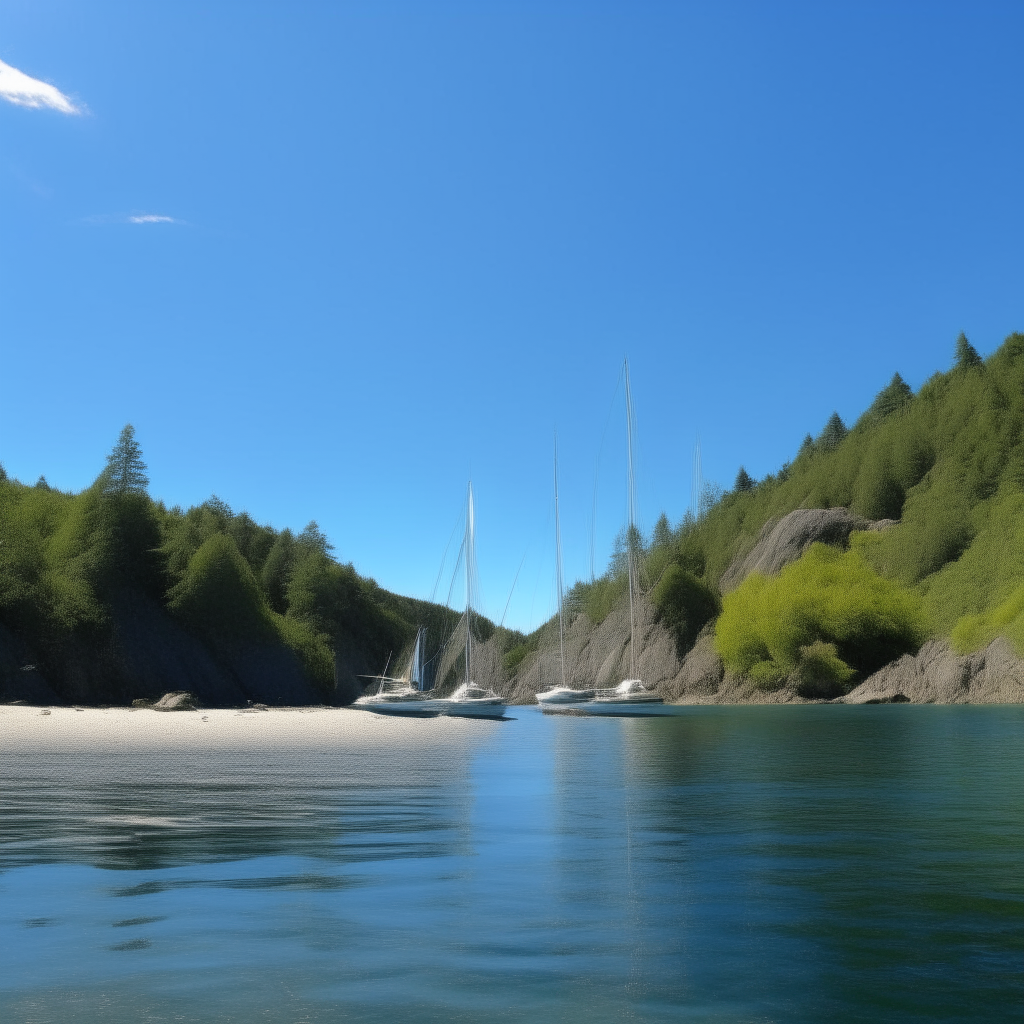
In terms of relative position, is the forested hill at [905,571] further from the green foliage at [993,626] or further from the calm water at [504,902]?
the calm water at [504,902]

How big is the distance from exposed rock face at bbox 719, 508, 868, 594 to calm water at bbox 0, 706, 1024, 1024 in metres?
152

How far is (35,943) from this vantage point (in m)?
10.1

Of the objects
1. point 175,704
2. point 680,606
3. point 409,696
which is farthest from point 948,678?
point 175,704

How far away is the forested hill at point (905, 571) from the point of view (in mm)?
139375

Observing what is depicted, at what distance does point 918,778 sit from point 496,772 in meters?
13.1

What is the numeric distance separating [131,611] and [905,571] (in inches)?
4431

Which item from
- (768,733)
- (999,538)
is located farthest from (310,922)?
(999,538)

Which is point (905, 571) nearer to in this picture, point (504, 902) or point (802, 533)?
point (802, 533)

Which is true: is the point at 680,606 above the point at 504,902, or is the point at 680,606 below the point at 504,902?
above

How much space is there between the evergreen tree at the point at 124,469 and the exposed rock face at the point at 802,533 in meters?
104

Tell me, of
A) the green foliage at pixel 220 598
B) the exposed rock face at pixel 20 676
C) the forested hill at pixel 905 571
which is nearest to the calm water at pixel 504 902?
the exposed rock face at pixel 20 676

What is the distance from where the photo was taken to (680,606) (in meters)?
182

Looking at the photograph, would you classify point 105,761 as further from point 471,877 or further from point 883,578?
point 883,578

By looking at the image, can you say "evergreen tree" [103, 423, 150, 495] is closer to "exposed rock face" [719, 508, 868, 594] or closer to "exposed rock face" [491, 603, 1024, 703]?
"exposed rock face" [491, 603, 1024, 703]
